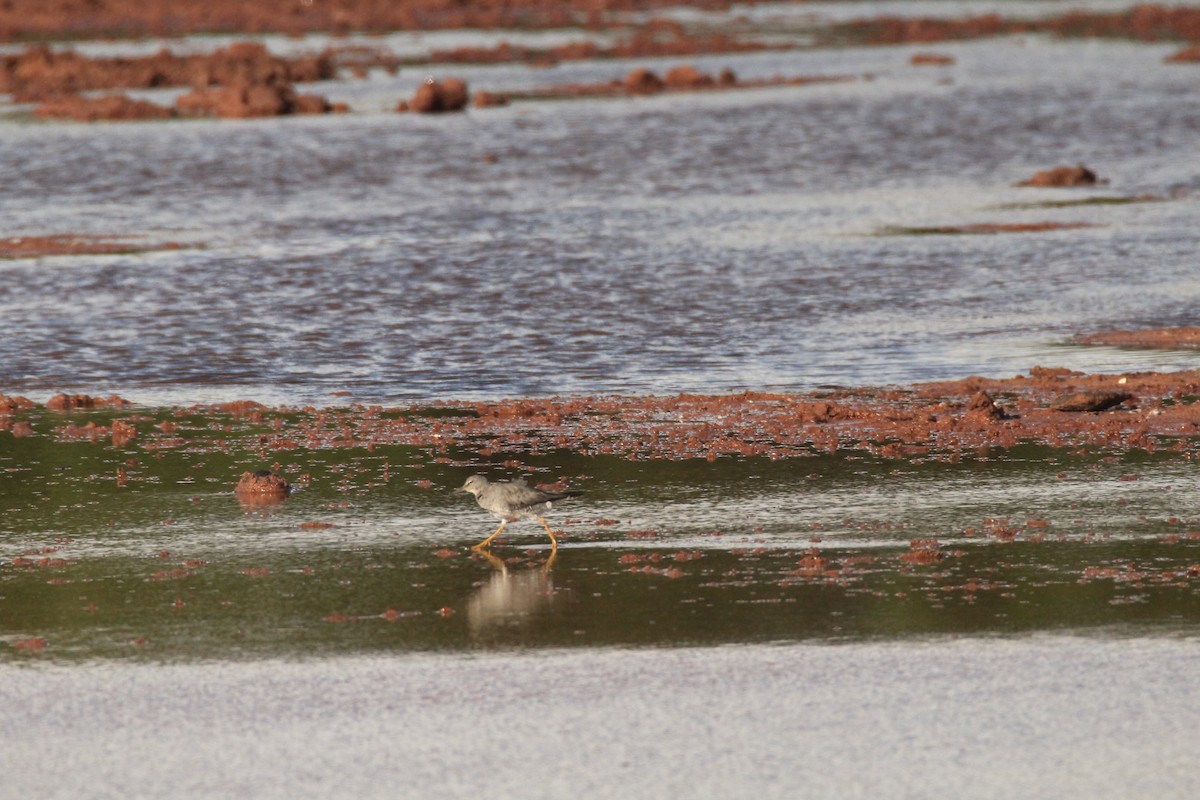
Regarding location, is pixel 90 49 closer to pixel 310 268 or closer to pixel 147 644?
pixel 310 268

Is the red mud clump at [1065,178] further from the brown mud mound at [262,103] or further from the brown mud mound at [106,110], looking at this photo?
the brown mud mound at [106,110]

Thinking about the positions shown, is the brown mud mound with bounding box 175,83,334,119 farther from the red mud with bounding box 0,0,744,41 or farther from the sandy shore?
the sandy shore

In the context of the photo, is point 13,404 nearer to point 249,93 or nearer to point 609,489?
point 609,489

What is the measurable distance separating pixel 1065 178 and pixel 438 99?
15573 millimetres

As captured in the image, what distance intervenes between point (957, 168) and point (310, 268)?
11957 millimetres

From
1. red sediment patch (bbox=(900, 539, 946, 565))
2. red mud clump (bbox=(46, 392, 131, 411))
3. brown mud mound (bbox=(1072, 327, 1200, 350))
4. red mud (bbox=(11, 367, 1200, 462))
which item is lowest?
brown mud mound (bbox=(1072, 327, 1200, 350))

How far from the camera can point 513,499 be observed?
34.0 ft

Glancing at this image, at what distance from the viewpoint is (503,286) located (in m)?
20.7

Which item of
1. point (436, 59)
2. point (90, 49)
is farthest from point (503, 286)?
point (90, 49)

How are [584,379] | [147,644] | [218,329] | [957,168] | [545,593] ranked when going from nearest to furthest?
1. [147,644]
2. [545,593]
3. [584,379]
4. [218,329]
5. [957,168]

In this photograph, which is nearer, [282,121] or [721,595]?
[721,595]

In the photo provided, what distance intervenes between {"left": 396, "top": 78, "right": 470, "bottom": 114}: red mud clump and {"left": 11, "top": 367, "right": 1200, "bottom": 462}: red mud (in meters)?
25.3

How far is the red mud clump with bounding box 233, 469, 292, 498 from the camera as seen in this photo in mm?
11922

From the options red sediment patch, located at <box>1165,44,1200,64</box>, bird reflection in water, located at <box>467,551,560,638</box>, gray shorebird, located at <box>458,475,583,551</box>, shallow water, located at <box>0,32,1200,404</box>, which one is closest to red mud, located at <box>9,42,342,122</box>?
shallow water, located at <box>0,32,1200,404</box>
